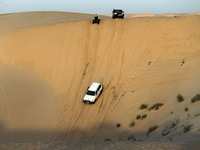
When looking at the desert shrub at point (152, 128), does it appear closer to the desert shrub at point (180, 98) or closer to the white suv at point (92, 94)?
the desert shrub at point (180, 98)

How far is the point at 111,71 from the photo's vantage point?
1587 cm

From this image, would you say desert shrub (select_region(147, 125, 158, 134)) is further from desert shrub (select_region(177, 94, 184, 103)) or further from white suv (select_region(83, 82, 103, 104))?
white suv (select_region(83, 82, 103, 104))

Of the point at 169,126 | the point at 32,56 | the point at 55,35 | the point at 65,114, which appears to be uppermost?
the point at 55,35

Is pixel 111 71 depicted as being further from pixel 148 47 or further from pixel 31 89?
pixel 31 89

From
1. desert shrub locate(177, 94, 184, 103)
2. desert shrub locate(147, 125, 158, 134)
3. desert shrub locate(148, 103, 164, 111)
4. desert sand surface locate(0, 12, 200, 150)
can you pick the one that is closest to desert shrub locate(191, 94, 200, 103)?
desert sand surface locate(0, 12, 200, 150)

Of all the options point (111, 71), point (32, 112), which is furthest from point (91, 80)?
point (32, 112)

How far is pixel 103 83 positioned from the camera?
14.8 meters

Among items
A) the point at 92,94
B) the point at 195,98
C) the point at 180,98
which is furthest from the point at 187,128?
the point at 92,94

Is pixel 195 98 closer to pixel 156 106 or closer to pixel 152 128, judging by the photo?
pixel 156 106

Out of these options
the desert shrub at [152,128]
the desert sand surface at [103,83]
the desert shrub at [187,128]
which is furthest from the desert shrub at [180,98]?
the desert shrub at [187,128]

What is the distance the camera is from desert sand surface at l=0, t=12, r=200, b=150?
9594 mm

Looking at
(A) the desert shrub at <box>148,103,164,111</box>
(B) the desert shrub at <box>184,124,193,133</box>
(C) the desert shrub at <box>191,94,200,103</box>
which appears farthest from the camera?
(A) the desert shrub at <box>148,103,164,111</box>

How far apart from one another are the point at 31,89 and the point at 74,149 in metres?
7.58

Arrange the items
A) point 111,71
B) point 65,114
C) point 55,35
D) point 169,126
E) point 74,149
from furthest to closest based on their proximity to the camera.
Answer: point 55,35
point 111,71
point 65,114
point 169,126
point 74,149
